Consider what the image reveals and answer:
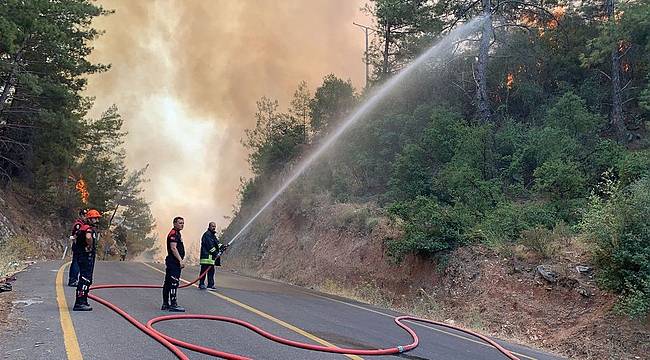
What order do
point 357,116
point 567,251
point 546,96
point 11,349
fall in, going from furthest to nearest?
point 357,116 → point 546,96 → point 567,251 → point 11,349

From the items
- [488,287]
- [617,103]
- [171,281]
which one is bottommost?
[488,287]

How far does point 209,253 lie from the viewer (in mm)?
12141

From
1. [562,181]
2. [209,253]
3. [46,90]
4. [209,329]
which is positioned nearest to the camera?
[209,329]

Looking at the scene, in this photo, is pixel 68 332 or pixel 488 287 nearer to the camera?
pixel 68 332

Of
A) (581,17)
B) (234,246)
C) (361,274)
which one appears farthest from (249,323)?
(234,246)

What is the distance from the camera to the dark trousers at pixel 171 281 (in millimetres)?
8695

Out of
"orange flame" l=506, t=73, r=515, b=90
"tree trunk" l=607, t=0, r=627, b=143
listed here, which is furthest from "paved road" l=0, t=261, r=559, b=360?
"orange flame" l=506, t=73, r=515, b=90

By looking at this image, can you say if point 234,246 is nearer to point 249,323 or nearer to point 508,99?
point 508,99

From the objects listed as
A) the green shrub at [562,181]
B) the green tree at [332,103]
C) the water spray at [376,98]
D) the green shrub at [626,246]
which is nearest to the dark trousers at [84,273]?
the green shrub at [626,246]

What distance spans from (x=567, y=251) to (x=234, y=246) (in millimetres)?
24128

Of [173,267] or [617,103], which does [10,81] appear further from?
[617,103]

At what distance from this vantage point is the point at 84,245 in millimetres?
7863

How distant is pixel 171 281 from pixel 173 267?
265 mm

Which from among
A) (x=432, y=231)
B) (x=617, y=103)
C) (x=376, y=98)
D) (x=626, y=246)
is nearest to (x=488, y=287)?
(x=432, y=231)
